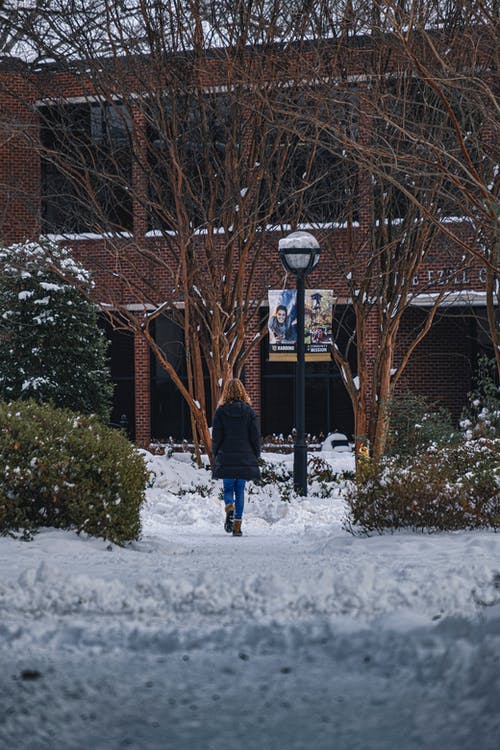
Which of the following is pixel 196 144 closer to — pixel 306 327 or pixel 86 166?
pixel 86 166

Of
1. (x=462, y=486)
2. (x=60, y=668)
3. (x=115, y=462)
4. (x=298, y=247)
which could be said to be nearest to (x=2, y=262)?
(x=298, y=247)

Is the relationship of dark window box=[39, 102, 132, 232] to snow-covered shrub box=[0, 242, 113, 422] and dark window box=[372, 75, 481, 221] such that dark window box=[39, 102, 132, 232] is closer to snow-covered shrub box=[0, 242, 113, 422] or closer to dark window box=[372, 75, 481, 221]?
snow-covered shrub box=[0, 242, 113, 422]

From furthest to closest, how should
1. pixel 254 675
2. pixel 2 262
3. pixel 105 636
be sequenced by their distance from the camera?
1. pixel 2 262
2. pixel 105 636
3. pixel 254 675

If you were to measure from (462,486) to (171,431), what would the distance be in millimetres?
17589

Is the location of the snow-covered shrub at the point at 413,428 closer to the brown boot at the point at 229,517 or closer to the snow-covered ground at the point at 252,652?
the brown boot at the point at 229,517

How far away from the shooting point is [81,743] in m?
4.25

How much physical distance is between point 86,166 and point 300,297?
5762mm

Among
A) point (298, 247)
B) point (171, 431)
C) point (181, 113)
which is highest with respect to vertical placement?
point (181, 113)

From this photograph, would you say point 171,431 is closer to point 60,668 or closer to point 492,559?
point 492,559

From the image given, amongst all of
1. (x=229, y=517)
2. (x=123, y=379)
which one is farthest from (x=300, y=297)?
(x=123, y=379)

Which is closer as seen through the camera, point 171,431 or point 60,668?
point 60,668

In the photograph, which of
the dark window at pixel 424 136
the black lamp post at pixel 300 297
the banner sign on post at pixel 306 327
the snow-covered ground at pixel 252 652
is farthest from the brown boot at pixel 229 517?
the dark window at pixel 424 136

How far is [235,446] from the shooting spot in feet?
38.1

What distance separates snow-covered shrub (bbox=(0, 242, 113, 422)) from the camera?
20656mm
